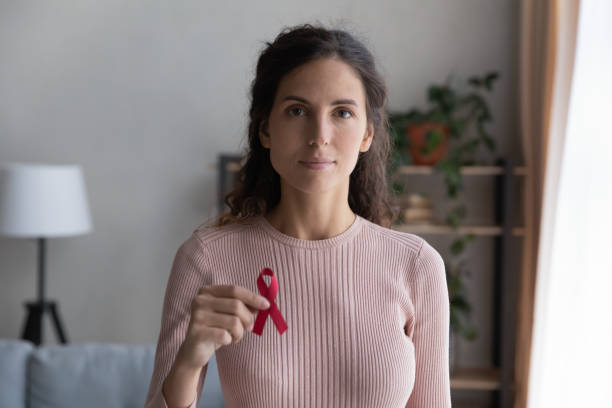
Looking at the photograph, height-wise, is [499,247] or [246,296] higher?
[246,296]

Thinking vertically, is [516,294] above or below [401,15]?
below

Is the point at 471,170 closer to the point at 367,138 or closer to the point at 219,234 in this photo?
the point at 367,138

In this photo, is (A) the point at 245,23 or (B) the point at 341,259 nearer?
(B) the point at 341,259

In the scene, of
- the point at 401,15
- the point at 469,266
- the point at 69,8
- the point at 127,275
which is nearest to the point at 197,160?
the point at 127,275

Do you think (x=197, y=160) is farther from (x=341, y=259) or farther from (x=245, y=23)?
(x=341, y=259)

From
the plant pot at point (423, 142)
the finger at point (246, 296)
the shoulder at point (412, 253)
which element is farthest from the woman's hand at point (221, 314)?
the plant pot at point (423, 142)

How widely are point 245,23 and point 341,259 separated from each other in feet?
8.56

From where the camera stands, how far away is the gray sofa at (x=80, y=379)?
7.71 feet

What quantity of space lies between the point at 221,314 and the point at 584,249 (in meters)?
1.63

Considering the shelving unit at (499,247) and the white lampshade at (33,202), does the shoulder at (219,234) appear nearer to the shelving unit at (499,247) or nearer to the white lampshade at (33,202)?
the shelving unit at (499,247)

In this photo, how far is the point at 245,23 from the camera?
3.59m

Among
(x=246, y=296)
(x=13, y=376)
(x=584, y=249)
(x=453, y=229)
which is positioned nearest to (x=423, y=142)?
(x=453, y=229)

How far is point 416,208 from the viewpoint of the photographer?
3311 mm

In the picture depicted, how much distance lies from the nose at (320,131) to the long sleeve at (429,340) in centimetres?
30
